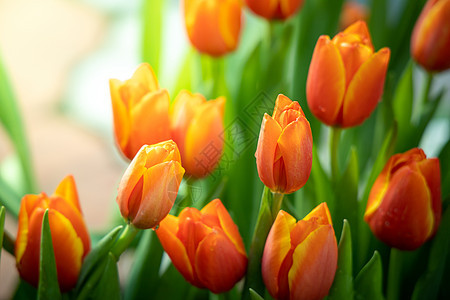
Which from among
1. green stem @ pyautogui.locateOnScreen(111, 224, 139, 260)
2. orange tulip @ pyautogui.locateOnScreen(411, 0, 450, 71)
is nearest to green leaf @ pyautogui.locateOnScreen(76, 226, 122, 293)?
green stem @ pyautogui.locateOnScreen(111, 224, 139, 260)

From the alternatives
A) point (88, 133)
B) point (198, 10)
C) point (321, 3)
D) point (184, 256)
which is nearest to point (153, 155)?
point (184, 256)

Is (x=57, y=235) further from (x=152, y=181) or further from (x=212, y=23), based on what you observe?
(x=212, y=23)

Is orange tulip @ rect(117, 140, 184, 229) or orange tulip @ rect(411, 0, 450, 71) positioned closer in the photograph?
orange tulip @ rect(117, 140, 184, 229)

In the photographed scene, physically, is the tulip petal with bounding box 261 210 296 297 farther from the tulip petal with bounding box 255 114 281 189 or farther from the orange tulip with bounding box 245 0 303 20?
the orange tulip with bounding box 245 0 303 20

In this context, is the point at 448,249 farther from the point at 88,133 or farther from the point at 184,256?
the point at 88,133

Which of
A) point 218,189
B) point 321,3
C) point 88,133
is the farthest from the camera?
point 88,133

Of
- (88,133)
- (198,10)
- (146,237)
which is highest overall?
(198,10)

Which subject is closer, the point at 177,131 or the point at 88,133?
the point at 177,131
